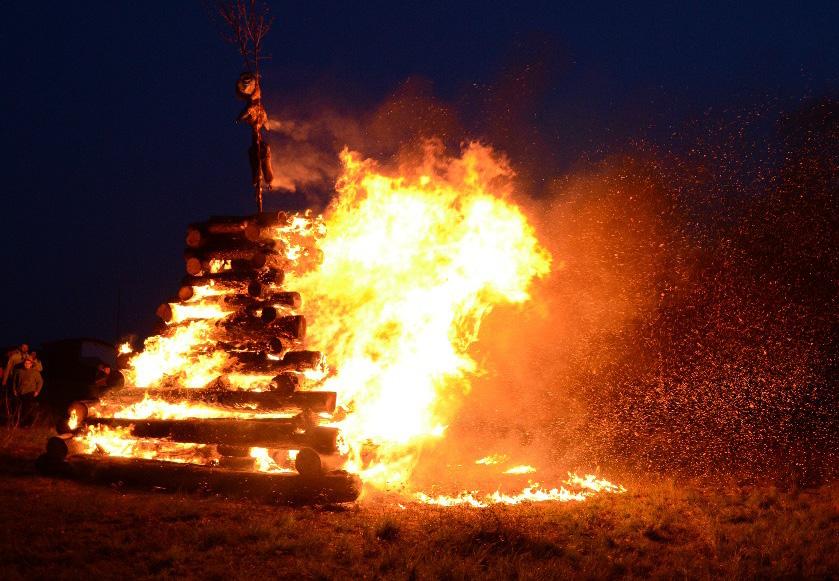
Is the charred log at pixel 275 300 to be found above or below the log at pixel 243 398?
above

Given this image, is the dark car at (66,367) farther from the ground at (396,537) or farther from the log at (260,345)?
the ground at (396,537)

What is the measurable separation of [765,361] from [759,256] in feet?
9.23

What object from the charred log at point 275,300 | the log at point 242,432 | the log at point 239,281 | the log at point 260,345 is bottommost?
the log at point 242,432

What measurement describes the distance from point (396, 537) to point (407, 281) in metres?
5.79

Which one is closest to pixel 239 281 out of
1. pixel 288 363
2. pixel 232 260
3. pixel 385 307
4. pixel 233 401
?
pixel 232 260

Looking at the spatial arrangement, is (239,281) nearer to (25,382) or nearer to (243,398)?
(243,398)

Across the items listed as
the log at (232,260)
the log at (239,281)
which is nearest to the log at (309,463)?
the log at (239,281)

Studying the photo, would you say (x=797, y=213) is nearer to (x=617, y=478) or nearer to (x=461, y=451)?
(x=617, y=478)

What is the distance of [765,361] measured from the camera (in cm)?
1335

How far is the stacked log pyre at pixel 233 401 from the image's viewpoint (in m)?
9.17

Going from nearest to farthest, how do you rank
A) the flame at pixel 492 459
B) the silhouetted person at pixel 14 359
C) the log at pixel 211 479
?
the log at pixel 211 479 → the flame at pixel 492 459 → the silhouetted person at pixel 14 359

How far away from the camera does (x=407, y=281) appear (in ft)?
39.9

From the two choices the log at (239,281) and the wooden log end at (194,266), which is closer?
the log at (239,281)

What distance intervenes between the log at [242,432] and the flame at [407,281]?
1.94 metres
